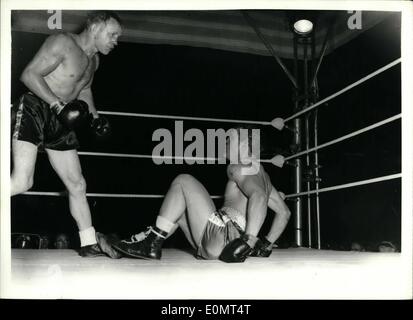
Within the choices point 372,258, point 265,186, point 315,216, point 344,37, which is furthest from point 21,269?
point 344,37

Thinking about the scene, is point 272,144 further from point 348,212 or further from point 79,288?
point 79,288

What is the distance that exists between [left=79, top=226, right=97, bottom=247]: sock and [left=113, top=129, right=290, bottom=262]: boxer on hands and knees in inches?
8.7

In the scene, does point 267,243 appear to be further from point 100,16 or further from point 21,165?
point 100,16

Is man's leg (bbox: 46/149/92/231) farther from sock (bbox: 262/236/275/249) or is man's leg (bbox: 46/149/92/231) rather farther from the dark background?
the dark background

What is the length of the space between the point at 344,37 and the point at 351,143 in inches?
23.0

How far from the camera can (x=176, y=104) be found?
127 inches

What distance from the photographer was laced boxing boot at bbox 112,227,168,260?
67.5 inches

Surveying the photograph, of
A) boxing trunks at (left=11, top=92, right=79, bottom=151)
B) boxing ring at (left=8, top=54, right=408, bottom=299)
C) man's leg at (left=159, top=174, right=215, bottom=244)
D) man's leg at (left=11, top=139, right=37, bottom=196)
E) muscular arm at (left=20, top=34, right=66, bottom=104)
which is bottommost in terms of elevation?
boxing ring at (left=8, top=54, right=408, bottom=299)

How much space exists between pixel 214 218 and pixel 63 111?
24.5 inches

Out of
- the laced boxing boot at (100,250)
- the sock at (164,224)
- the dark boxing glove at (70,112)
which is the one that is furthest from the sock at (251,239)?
the dark boxing glove at (70,112)

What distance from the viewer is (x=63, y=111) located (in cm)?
176

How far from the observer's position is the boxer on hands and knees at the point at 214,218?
1.72m

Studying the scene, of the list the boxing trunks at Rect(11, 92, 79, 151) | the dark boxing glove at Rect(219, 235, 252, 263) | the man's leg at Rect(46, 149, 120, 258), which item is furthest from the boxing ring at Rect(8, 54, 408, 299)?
the boxing trunks at Rect(11, 92, 79, 151)

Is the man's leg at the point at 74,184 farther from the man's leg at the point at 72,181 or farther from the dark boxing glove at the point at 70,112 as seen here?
the dark boxing glove at the point at 70,112
